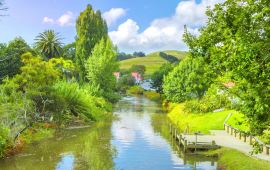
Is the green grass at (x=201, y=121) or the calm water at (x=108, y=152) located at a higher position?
the green grass at (x=201, y=121)

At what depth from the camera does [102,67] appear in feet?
294

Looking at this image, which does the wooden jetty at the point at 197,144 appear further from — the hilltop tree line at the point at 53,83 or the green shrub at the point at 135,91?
the green shrub at the point at 135,91

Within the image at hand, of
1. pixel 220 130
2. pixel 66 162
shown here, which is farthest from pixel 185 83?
pixel 66 162

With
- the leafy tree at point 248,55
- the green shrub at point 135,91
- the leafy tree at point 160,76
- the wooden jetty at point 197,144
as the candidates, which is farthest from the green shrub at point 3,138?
the green shrub at point 135,91

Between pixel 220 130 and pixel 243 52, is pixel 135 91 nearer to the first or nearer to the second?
pixel 220 130

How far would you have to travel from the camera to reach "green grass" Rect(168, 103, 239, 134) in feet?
184

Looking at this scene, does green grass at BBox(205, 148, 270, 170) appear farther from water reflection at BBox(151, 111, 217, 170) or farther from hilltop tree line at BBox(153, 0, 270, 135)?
hilltop tree line at BBox(153, 0, 270, 135)

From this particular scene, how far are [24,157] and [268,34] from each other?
3066 centimetres

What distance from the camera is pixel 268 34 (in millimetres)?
15891

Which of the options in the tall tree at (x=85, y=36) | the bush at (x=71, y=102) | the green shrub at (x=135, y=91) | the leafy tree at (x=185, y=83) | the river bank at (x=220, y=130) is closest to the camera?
the river bank at (x=220, y=130)

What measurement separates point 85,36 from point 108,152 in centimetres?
5898

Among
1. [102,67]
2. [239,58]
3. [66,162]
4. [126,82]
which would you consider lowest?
[66,162]

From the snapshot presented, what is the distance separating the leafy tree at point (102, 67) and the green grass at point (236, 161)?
52.0m

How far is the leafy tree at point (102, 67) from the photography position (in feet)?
293
